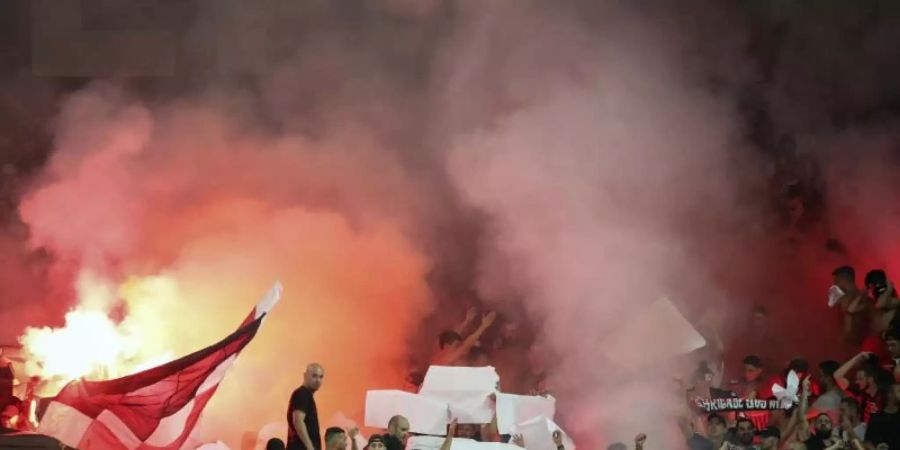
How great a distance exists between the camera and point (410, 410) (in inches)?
195

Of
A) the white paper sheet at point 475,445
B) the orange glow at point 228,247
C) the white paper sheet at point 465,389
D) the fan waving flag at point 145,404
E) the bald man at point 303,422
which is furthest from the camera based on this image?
the orange glow at point 228,247

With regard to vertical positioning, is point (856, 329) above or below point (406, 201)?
below

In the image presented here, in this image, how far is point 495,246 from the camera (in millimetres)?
5285

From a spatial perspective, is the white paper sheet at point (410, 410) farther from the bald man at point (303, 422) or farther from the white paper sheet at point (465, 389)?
the bald man at point (303, 422)

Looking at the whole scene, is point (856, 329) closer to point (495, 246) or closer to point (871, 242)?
point (871, 242)

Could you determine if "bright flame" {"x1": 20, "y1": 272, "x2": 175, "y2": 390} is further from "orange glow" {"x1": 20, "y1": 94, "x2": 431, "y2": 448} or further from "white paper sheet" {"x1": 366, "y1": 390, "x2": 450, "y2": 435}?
"white paper sheet" {"x1": 366, "y1": 390, "x2": 450, "y2": 435}

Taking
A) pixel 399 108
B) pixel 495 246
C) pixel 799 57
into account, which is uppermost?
pixel 799 57

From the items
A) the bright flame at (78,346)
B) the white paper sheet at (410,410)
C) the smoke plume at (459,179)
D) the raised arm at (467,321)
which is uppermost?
the smoke plume at (459,179)

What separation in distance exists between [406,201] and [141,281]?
1.48m

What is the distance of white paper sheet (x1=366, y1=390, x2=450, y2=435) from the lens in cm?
489

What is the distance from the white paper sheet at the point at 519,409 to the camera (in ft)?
16.2

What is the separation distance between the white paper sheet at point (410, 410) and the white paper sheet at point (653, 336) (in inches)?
36.6

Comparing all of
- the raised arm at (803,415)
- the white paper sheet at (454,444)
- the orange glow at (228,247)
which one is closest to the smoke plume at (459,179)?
the orange glow at (228,247)

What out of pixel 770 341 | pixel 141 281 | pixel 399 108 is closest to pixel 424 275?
pixel 399 108
